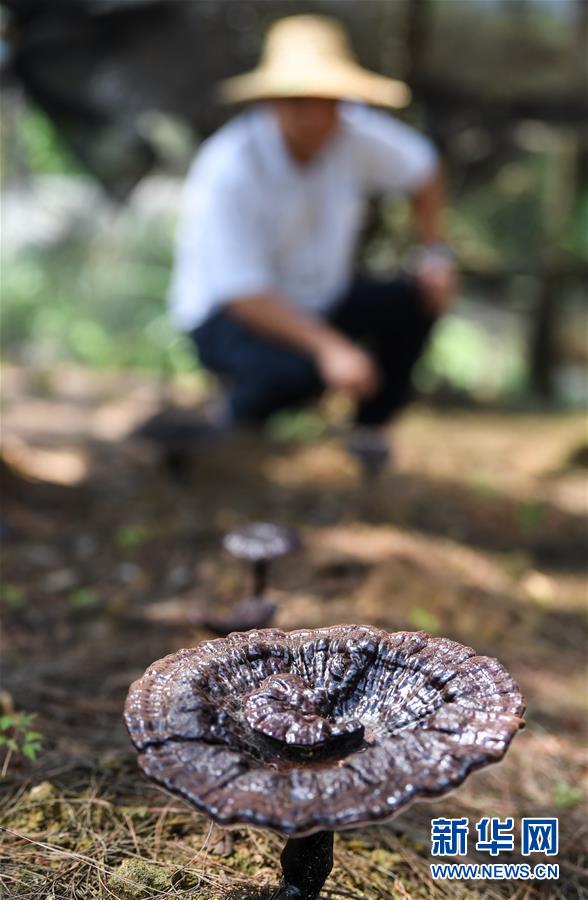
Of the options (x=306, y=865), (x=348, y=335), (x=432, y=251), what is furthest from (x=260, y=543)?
(x=432, y=251)

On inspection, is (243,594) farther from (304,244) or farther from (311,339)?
(304,244)

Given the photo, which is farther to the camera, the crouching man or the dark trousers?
the dark trousers

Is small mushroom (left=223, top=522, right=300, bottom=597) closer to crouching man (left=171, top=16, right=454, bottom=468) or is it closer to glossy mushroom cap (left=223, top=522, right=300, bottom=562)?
glossy mushroom cap (left=223, top=522, right=300, bottom=562)

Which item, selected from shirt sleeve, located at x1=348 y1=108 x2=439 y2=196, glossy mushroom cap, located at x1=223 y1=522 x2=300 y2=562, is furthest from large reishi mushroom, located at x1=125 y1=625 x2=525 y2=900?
shirt sleeve, located at x1=348 y1=108 x2=439 y2=196

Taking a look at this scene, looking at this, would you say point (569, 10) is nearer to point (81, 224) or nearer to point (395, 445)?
point (395, 445)

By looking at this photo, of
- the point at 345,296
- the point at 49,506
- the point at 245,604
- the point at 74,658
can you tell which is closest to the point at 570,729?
the point at 245,604

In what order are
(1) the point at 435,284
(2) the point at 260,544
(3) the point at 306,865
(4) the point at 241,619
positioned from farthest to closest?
1. (1) the point at 435,284
2. (2) the point at 260,544
3. (4) the point at 241,619
4. (3) the point at 306,865

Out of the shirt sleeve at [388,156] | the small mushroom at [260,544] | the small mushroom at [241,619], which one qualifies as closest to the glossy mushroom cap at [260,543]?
the small mushroom at [260,544]
